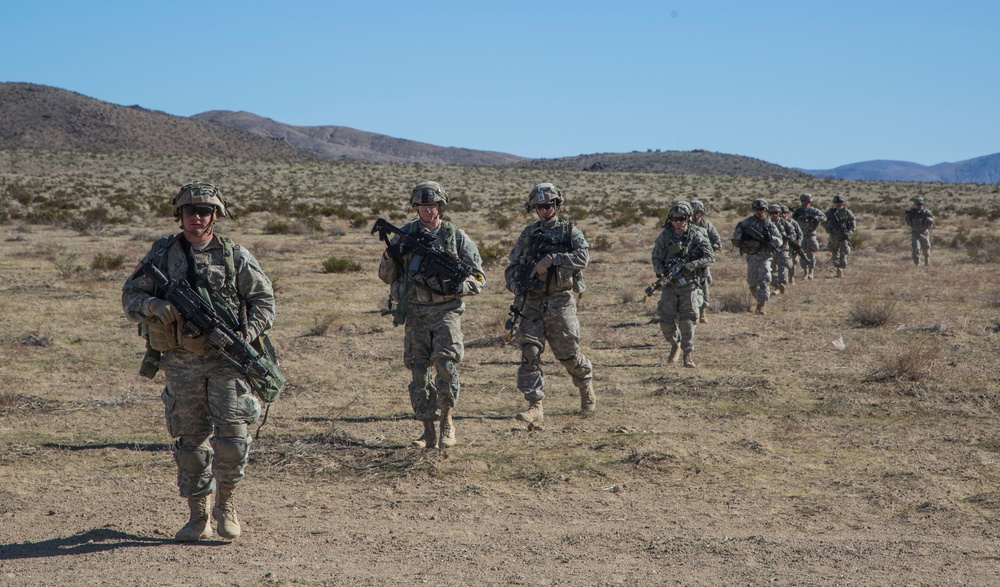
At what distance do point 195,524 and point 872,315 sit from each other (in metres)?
10.6

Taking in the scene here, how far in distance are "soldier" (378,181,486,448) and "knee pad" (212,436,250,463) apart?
6.31ft

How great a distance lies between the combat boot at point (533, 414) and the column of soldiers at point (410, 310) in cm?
1

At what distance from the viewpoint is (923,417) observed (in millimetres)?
8445

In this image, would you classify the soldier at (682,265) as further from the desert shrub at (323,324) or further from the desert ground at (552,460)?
the desert shrub at (323,324)

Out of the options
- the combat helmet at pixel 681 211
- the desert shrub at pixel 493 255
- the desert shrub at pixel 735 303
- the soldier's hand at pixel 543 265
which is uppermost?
the combat helmet at pixel 681 211

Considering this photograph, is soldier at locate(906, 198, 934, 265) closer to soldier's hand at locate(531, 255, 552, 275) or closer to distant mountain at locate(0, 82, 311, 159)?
Answer: soldier's hand at locate(531, 255, 552, 275)

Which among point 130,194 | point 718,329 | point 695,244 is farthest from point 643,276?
point 130,194

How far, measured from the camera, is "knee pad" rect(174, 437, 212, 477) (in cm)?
505

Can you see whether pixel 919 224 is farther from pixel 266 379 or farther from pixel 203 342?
pixel 203 342

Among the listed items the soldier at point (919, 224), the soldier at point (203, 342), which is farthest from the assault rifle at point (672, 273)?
the soldier at point (919, 224)

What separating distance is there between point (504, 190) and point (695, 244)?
43736 mm

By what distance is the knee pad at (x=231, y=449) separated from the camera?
197 inches

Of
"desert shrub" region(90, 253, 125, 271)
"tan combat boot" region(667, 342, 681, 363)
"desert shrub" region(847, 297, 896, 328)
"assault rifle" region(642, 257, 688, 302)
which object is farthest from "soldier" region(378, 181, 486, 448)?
"desert shrub" region(90, 253, 125, 271)

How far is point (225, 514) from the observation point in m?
5.22
